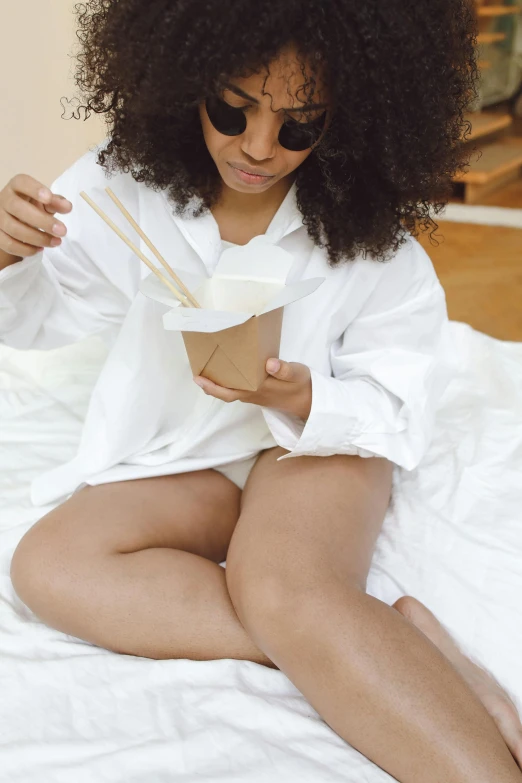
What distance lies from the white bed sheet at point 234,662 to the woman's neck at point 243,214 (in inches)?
16.6

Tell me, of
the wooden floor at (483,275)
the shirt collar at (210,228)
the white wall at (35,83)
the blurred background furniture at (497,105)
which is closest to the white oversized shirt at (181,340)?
the shirt collar at (210,228)

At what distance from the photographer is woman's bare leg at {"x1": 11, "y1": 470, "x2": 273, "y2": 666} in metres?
0.83

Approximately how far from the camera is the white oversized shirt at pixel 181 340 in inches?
36.3

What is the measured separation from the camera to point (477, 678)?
0.84m

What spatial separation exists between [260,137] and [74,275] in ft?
1.12

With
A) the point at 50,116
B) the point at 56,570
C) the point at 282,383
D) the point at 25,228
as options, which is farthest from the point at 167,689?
the point at 50,116

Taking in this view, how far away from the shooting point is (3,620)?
88 cm

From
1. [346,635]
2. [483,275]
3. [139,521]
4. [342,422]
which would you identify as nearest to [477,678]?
[346,635]

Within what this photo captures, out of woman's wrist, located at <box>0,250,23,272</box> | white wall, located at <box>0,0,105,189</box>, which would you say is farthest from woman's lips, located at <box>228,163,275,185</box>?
white wall, located at <box>0,0,105,189</box>

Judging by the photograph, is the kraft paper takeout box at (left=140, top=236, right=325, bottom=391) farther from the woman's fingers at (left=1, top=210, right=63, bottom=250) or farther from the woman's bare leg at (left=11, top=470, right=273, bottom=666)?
the woman's bare leg at (left=11, top=470, right=273, bottom=666)

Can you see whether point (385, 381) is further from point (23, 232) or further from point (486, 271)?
point (486, 271)

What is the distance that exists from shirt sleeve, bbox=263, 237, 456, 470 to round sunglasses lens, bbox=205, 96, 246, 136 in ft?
0.88

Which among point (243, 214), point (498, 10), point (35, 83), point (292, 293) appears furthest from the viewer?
point (498, 10)

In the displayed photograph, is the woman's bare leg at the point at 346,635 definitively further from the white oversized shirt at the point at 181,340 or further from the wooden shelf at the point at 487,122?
the wooden shelf at the point at 487,122
